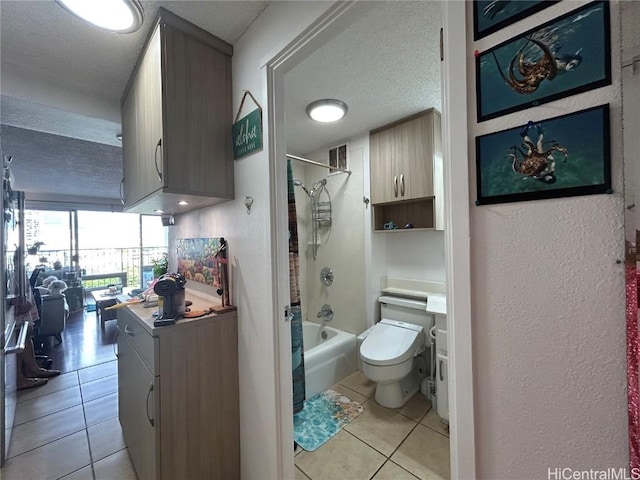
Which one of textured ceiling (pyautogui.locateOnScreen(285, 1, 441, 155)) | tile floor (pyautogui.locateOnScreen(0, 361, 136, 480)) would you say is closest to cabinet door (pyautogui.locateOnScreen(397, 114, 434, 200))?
textured ceiling (pyautogui.locateOnScreen(285, 1, 441, 155))

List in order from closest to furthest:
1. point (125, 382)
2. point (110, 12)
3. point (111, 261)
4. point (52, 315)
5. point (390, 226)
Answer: point (110, 12) → point (125, 382) → point (390, 226) → point (52, 315) → point (111, 261)

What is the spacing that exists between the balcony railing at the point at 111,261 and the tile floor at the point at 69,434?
12.0 feet

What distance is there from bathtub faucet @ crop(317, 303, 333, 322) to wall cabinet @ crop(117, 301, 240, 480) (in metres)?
1.44

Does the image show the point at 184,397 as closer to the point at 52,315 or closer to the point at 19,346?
the point at 19,346

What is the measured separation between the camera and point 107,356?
3033 mm

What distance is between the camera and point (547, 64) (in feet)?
1.68

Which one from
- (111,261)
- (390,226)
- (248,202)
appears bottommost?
(111,261)

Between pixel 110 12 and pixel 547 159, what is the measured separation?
66.1 inches

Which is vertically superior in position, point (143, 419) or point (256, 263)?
point (256, 263)

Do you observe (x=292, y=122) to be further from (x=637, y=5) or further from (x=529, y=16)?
(x=637, y=5)

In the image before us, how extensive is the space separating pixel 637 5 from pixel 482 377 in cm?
76

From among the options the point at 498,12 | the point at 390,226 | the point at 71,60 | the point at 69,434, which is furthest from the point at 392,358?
the point at 71,60

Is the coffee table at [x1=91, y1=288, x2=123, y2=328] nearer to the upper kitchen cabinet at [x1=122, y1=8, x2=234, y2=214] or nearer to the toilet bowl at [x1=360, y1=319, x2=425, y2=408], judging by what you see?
the upper kitchen cabinet at [x1=122, y1=8, x2=234, y2=214]

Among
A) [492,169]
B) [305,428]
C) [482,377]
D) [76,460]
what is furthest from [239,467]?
[492,169]
